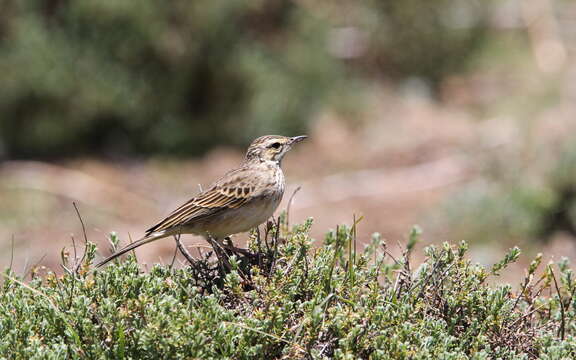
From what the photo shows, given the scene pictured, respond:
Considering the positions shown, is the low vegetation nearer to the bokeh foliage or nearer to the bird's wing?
the bird's wing

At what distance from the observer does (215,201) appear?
239 inches

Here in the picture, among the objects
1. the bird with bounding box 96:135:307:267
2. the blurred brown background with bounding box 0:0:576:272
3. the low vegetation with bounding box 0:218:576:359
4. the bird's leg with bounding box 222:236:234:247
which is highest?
the blurred brown background with bounding box 0:0:576:272

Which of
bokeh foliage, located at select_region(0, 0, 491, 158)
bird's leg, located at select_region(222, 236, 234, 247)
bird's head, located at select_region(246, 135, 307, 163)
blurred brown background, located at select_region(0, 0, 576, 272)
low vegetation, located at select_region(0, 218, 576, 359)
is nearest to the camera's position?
low vegetation, located at select_region(0, 218, 576, 359)

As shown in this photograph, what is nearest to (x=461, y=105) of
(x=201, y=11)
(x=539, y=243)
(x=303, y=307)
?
(x=201, y=11)

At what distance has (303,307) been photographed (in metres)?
4.46

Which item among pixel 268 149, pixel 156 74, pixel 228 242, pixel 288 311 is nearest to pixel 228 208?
pixel 228 242

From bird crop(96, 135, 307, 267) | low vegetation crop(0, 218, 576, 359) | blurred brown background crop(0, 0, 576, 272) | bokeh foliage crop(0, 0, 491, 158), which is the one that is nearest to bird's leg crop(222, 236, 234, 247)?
bird crop(96, 135, 307, 267)

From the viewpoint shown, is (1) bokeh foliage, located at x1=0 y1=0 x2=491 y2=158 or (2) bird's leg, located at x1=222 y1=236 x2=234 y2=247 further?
(1) bokeh foliage, located at x1=0 y1=0 x2=491 y2=158

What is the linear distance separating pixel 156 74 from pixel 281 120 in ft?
8.51

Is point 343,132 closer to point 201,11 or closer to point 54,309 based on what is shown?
point 201,11

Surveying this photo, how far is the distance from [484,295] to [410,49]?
50.3ft

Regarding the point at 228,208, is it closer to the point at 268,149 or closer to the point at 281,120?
the point at 268,149

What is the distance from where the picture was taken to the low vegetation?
419cm

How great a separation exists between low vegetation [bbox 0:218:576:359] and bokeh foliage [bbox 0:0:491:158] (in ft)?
34.8
